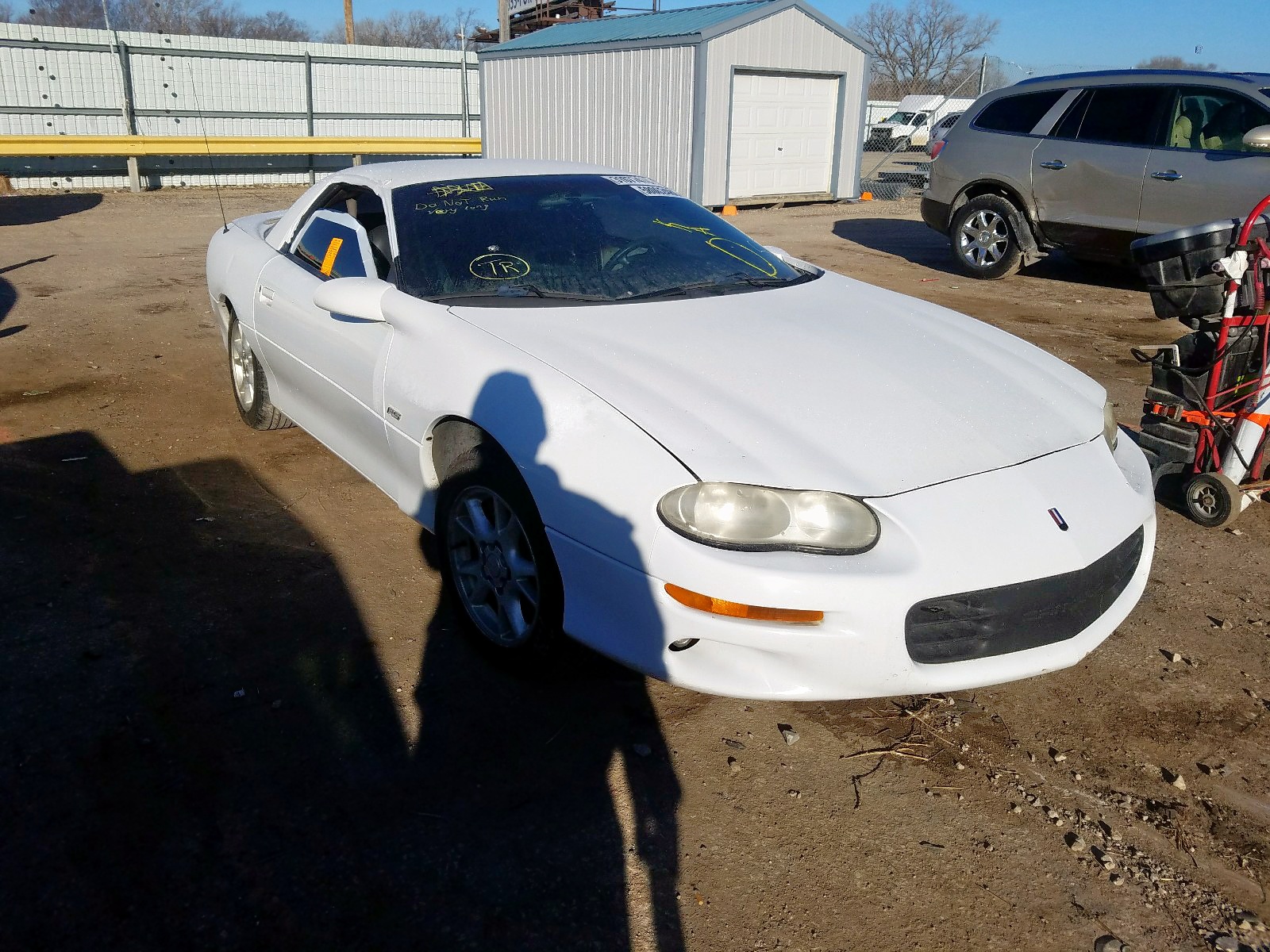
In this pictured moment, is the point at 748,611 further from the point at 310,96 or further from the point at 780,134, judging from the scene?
the point at 310,96

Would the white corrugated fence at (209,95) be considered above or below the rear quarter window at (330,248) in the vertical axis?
above

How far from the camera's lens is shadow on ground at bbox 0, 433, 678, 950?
7.40ft

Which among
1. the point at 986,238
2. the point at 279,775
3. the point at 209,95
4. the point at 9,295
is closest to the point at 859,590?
the point at 279,775

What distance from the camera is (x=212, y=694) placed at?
119 inches

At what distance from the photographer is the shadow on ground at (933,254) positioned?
10.7 m

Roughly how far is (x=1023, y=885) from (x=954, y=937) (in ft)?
0.86

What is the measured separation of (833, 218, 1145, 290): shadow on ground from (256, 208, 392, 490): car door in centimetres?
805

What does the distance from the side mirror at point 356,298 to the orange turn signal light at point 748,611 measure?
Answer: 1.64 meters

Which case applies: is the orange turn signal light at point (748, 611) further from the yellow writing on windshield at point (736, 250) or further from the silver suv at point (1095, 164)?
the silver suv at point (1095, 164)

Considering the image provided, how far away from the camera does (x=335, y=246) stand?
4.23m

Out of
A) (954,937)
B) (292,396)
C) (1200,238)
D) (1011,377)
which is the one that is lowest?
(954,937)

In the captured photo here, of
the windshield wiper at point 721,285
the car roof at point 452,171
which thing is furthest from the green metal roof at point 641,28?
the windshield wiper at point 721,285

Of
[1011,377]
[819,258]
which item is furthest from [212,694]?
[819,258]

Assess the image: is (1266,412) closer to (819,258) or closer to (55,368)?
(55,368)
